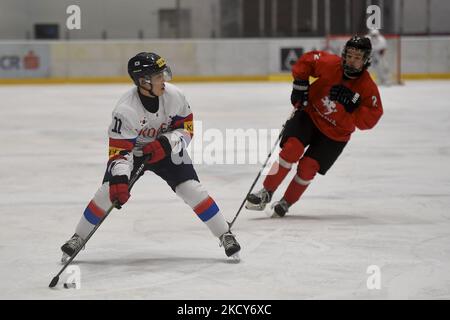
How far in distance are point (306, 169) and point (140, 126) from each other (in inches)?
62.5

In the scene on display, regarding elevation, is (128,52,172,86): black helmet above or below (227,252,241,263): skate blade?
above

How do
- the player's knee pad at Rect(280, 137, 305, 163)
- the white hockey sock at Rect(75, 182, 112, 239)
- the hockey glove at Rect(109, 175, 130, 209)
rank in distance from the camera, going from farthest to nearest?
the player's knee pad at Rect(280, 137, 305, 163)
the white hockey sock at Rect(75, 182, 112, 239)
the hockey glove at Rect(109, 175, 130, 209)

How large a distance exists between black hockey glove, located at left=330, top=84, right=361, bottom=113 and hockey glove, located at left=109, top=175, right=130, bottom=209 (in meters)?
1.69

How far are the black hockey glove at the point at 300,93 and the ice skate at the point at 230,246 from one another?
1334 mm

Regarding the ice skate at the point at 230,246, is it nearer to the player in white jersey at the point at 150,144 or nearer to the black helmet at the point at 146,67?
the player in white jersey at the point at 150,144

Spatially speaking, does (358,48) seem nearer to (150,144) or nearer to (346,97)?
(346,97)

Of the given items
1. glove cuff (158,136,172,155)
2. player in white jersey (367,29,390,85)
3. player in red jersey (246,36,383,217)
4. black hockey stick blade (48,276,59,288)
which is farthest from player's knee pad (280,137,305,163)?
player in white jersey (367,29,390,85)

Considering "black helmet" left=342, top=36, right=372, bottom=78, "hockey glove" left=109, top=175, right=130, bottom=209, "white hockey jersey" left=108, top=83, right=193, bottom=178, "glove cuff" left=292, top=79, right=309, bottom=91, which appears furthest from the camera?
"glove cuff" left=292, top=79, right=309, bottom=91

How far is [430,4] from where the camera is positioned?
1794 cm

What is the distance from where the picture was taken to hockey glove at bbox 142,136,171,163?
3984mm

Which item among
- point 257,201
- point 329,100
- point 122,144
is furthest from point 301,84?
point 122,144

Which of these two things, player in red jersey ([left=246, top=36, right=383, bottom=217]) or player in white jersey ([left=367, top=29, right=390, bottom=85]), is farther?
player in white jersey ([left=367, top=29, right=390, bottom=85])

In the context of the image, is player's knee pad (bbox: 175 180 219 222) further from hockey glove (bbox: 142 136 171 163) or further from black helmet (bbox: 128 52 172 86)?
black helmet (bbox: 128 52 172 86)

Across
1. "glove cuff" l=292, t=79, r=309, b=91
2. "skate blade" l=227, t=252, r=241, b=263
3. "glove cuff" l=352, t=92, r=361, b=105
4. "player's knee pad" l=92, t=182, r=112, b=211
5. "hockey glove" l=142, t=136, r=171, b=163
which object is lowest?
"skate blade" l=227, t=252, r=241, b=263
